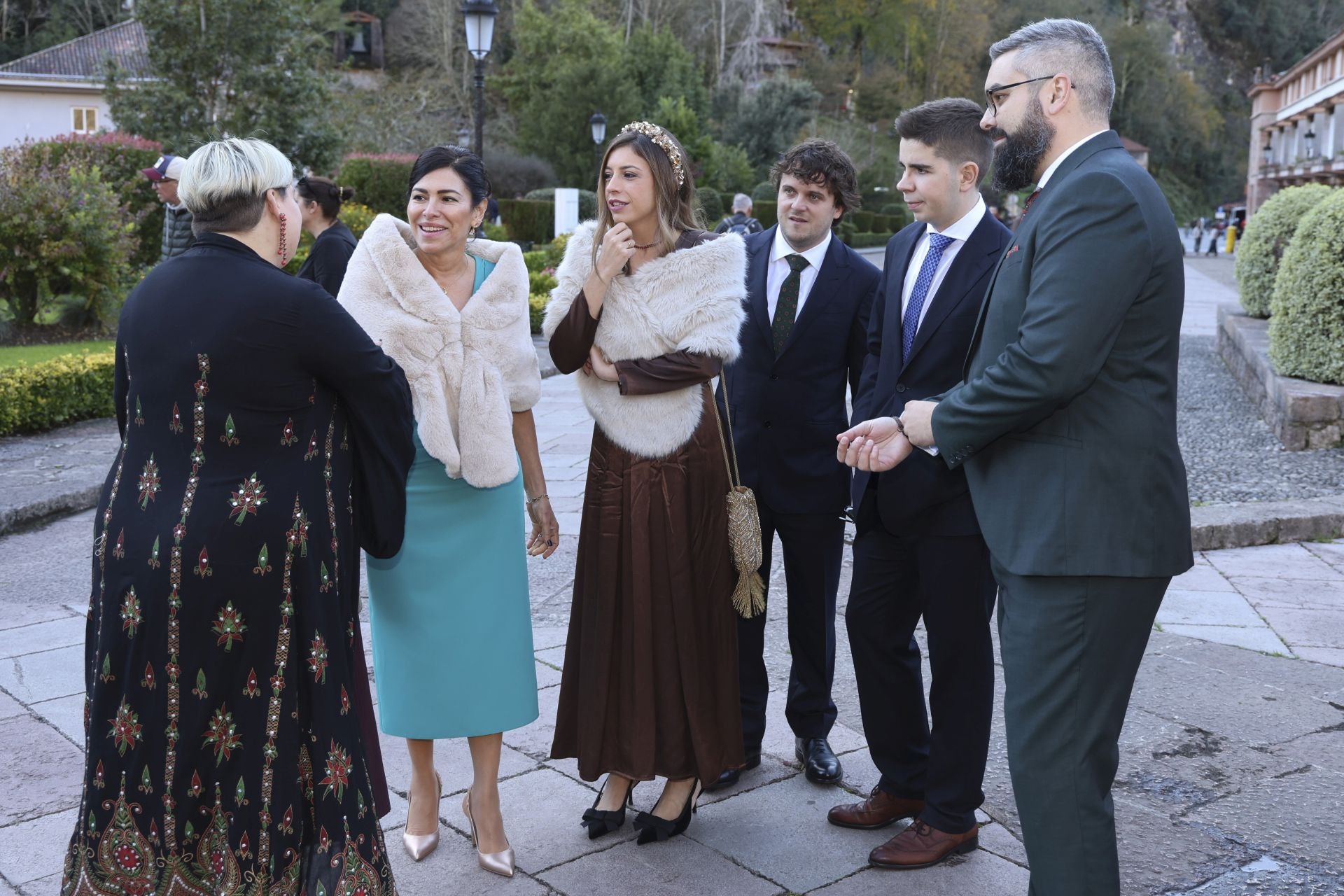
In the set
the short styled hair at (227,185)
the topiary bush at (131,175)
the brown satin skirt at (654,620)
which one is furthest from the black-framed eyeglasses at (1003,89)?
the topiary bush at (131,175)

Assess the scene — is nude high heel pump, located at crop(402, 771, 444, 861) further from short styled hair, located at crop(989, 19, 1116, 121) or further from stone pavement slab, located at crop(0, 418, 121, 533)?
stone pavement slab, located at crop(0, 418, 121, 533)

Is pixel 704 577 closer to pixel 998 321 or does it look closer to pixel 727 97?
pixel 998 321

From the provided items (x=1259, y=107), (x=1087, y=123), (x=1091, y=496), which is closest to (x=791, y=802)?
(x=1091, y=496)

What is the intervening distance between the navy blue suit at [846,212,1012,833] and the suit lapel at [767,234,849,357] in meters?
0.29

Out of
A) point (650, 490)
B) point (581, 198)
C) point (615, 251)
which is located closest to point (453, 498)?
point (650, 490)

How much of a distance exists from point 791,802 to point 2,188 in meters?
11.4

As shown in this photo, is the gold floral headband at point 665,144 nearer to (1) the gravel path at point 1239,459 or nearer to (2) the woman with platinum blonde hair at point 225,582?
(2) the woman with platinum blonde hair at point 225,582

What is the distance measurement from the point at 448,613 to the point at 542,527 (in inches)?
17.4

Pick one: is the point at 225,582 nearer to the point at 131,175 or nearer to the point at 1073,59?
the point at 1073,59

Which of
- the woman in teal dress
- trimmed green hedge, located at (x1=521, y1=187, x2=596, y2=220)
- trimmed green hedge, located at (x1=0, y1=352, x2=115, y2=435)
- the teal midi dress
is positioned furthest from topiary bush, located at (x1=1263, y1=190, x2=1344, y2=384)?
trimmed green hedge, located at (x1=521, y1=187, x2=596, y2=220)

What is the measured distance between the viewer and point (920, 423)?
8.30 feet

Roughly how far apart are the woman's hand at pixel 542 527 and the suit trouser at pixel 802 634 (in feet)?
2.05

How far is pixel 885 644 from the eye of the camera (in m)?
3.27

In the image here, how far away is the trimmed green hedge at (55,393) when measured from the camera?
8477mm
